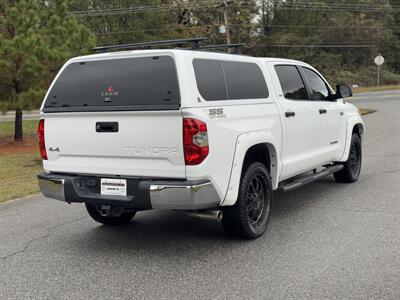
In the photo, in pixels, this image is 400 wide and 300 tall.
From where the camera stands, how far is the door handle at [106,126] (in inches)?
191

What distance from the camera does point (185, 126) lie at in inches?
178

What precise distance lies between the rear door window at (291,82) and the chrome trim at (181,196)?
2.17 metres

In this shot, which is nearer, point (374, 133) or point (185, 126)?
point (185, 126)

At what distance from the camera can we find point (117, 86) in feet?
16.3

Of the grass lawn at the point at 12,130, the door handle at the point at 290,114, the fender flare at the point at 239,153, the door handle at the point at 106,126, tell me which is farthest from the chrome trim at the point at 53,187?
the grass lawn at the point at 12,130

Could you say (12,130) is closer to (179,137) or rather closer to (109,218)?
(109,218)

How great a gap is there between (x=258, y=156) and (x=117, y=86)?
1.78 meters

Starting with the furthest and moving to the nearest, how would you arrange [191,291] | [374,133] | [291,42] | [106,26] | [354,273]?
[291,42] → [106,26] → [374,133] → [354,273] → [191,291]

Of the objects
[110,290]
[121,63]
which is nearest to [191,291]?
[110,290]

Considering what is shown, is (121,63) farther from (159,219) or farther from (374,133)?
(374,133)

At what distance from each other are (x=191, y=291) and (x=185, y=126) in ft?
4.61

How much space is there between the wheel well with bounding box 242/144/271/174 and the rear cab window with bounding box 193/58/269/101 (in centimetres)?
55

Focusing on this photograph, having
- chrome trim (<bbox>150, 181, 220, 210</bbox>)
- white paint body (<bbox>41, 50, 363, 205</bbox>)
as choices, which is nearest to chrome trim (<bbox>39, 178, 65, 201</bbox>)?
white paint body (<bbox>41, 50, 363, 205</bbox>)

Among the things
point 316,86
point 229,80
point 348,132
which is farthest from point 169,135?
point 348,132
